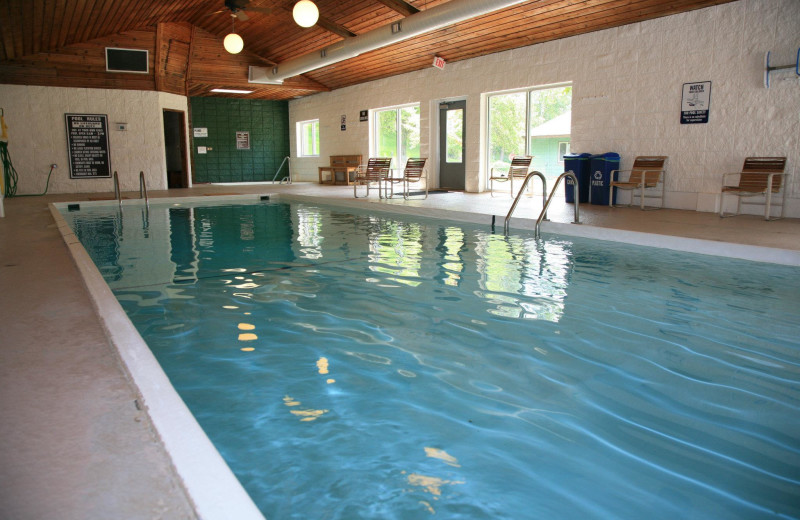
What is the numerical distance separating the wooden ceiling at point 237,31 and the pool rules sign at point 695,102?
3.46 ft

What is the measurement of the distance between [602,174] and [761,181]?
2312 mm

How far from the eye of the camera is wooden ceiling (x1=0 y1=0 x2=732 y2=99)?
8.79 meters

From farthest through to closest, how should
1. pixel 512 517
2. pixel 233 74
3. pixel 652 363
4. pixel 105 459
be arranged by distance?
pixel 233 74
pixel 652 363
pixel 512 517
pixel 105 459

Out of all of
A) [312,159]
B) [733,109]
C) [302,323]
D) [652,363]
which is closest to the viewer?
[652,363]

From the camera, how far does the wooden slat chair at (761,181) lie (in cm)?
663

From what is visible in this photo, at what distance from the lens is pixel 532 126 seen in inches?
428

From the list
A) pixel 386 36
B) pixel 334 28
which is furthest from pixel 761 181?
pixel 334 28

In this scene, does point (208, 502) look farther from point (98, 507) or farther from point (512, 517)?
point (512, 517)

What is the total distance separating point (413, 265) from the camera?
4930 millimetres

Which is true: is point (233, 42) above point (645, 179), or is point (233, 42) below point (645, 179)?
above

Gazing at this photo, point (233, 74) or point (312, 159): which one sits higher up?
point (233, 74)

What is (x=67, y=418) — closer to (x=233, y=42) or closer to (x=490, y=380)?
(x=490, y=380)

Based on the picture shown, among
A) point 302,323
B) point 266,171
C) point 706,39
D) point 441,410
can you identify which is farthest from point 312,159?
point 441,410

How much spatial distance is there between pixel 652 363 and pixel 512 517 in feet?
4.73
